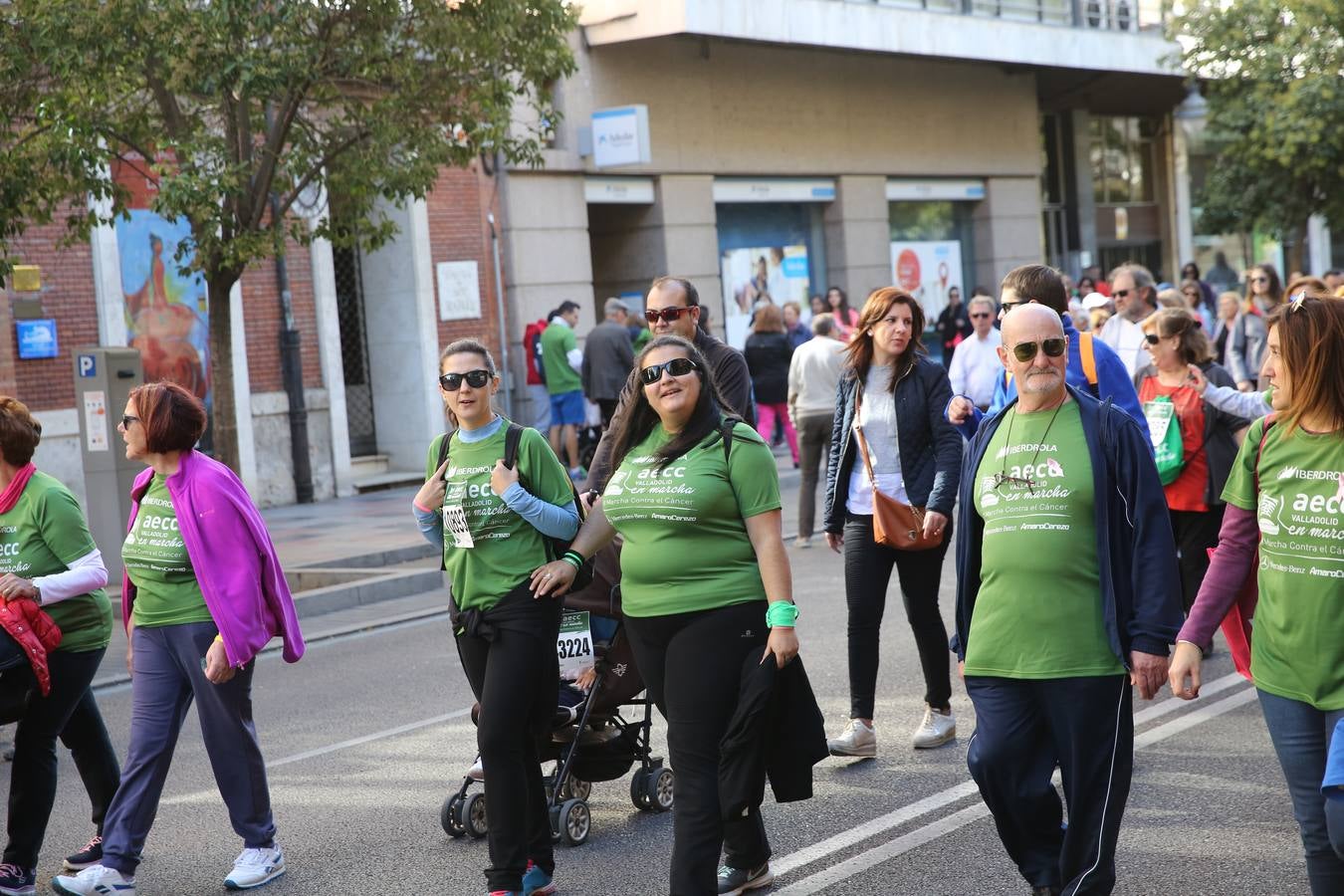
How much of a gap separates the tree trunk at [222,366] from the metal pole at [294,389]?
18.8 feet

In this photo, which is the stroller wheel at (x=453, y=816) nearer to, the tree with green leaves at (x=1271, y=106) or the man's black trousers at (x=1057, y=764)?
the man's black trousers at (x=1057, y=764)

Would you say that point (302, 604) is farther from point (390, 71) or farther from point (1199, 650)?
point (1199, 650)

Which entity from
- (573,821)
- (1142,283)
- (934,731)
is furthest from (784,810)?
(1142,283)

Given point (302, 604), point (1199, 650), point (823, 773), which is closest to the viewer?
point (1199, 650)

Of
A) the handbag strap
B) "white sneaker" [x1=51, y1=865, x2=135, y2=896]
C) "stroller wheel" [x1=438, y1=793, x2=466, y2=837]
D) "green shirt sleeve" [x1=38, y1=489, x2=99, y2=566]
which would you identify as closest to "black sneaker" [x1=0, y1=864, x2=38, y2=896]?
"white sneaker" [x1=51, y1=865, x2=135, y2=896]

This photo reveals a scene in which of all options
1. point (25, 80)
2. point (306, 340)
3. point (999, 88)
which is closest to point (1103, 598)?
point (25, 80)

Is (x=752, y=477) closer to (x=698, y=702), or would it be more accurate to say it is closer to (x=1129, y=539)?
(x=698, y=702)

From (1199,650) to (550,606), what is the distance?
2068 mm

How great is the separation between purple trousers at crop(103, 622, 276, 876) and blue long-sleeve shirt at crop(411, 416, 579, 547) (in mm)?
783

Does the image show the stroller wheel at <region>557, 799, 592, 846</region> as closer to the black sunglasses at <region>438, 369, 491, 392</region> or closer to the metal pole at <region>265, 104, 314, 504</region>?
the black sunglasses at <region>438, 369, 491, 392</region>

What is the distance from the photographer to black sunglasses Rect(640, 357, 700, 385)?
491cm

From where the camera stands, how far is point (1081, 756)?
438 centimetres

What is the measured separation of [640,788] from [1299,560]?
2971mm

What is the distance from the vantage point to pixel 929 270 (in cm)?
2966
